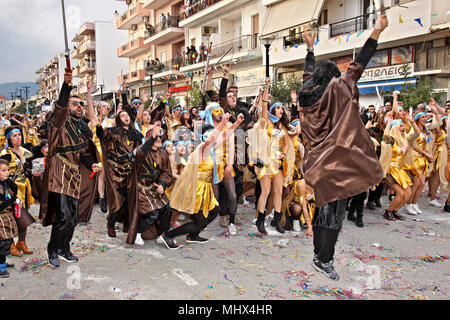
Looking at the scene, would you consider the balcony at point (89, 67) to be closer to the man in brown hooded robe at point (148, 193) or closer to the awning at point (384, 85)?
the awning at point (384, 85)

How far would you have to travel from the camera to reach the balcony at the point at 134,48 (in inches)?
1410

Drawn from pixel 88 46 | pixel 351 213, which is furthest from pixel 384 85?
pixel 88 46

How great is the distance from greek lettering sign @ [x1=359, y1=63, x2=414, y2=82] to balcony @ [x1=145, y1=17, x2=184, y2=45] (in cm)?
1827

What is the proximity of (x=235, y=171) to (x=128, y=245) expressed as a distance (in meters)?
2.32

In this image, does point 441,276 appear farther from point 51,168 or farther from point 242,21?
point 242,21

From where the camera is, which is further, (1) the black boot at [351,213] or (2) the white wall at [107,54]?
(2) the white wall at [107,54]

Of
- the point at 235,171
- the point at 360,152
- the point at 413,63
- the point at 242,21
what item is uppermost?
the point at 242,21

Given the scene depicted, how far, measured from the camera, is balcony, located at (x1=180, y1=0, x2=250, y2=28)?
22.9 m

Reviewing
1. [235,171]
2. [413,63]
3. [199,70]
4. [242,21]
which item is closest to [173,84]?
[199,70]

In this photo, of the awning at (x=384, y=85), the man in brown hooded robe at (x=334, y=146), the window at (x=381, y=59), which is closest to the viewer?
the man in brown hooded robe at (x=334, y=146)

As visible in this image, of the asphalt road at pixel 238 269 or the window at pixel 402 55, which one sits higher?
the window at pixel 402 55

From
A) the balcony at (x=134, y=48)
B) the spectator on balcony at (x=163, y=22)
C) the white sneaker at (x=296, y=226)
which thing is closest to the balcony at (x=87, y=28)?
the balcony at (x=134, y=48)

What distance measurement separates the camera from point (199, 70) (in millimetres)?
26281

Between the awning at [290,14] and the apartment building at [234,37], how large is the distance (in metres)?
0.68
